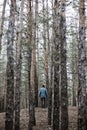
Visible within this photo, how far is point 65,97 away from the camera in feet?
42.7

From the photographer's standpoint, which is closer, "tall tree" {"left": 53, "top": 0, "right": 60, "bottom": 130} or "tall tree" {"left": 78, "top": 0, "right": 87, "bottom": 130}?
"tall tree" {"left": 78, "top": 0, "right": 87, "bottom": 130}

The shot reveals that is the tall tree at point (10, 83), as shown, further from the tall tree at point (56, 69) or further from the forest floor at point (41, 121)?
the forest floor at point (41, 121)

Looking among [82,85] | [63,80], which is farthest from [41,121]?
[82,85]

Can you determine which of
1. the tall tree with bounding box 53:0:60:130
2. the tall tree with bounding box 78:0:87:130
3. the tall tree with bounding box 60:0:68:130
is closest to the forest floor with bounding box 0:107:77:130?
the tall tree with bounding box 53:0:60:130

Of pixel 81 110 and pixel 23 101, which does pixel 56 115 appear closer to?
pixel 81 110

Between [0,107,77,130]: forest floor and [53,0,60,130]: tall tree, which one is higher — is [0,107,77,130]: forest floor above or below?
below

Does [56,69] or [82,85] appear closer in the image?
[82,85]

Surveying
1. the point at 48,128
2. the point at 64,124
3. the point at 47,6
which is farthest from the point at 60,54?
the point at 47,6

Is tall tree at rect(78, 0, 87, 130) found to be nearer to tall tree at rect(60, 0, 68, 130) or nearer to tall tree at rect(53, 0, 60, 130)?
tall tree at rect(60, 0, 68, 130)

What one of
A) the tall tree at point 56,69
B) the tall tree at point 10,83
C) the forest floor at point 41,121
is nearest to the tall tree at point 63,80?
the tall tree at point 56,69

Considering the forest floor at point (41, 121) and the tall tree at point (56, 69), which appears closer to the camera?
the tall tree at point (56, 69)

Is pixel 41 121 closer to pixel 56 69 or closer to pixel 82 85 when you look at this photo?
pixel 56 69

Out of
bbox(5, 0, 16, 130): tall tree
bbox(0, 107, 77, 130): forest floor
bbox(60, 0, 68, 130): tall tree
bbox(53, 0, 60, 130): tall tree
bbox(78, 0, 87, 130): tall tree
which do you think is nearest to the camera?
bbox(78, 0, 87, 130): tall tree

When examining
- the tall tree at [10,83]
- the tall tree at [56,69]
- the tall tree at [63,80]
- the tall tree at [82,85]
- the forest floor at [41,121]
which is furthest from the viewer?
the forest floor at [41,121]
